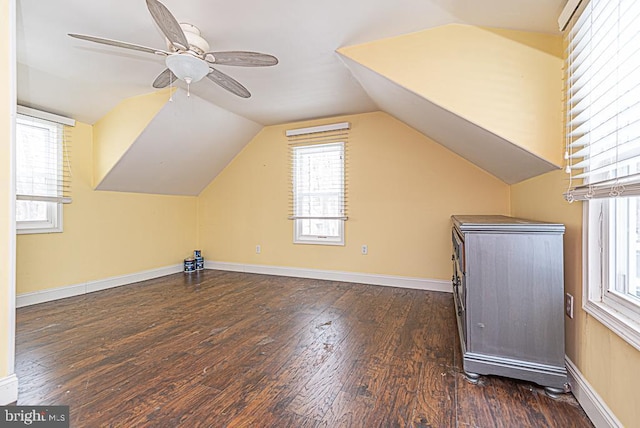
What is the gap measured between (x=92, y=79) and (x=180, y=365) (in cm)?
290

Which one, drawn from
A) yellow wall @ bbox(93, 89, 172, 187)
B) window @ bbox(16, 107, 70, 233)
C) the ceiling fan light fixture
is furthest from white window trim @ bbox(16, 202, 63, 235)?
the ceiling fan light fixture

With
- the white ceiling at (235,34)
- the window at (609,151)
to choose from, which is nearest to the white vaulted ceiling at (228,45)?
the white ceiling at (235,34)

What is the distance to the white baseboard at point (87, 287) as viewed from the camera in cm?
320

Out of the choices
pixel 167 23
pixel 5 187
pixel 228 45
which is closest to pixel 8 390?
pixel 5 187

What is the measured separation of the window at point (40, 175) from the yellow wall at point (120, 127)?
343 mm

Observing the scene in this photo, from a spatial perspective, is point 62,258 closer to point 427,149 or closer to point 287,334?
point 287,334

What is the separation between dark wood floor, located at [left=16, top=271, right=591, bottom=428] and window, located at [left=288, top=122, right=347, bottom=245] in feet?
4.44

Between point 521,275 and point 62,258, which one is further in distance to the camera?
point 62,258

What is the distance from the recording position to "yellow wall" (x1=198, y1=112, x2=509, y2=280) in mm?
3701

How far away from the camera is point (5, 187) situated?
5.16 ft

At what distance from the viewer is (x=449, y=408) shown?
1.54 meters

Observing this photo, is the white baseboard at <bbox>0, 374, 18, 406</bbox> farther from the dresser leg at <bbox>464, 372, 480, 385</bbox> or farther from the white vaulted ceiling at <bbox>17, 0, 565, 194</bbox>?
the dresser leg at <bbox>464, 372, 480, 385</bbox>

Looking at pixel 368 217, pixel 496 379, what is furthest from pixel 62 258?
pixel 496 379

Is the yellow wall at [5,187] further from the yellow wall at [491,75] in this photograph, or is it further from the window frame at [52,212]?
the yellow wall at [491,75]
